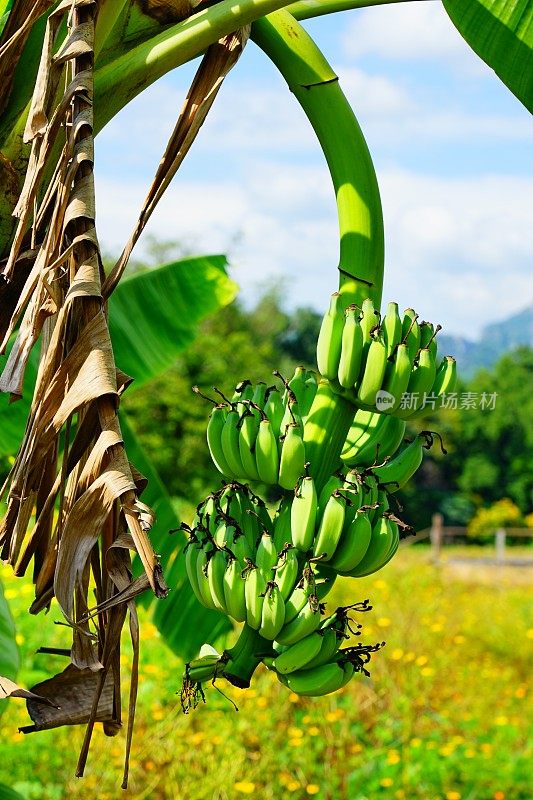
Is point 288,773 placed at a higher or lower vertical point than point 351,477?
lower

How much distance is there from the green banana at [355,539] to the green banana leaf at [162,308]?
136cm

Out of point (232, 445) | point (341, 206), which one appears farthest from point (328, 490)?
point (341, 206)

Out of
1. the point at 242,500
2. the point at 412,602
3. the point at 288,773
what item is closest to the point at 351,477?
the point at 242,500

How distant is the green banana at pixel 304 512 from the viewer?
2.70 ft

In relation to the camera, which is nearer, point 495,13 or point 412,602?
point 495,13

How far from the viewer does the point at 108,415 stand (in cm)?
75

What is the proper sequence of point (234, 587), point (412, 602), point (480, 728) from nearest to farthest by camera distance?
point (234, 587), point (480, 728), point (412, 602)

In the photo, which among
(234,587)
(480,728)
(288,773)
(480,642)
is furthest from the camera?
(480,642)

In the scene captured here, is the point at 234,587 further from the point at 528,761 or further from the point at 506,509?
the point at 506,509

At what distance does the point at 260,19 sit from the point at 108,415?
46 centimetres

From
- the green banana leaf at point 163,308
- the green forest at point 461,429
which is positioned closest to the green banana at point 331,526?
the green banana leaf at point 163,308

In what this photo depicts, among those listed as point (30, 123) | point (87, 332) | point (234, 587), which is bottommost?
point (234, 587)

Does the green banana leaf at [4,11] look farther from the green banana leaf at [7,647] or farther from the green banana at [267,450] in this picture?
the green banana leaf at [7,647]

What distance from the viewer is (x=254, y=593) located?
0.84 meters
